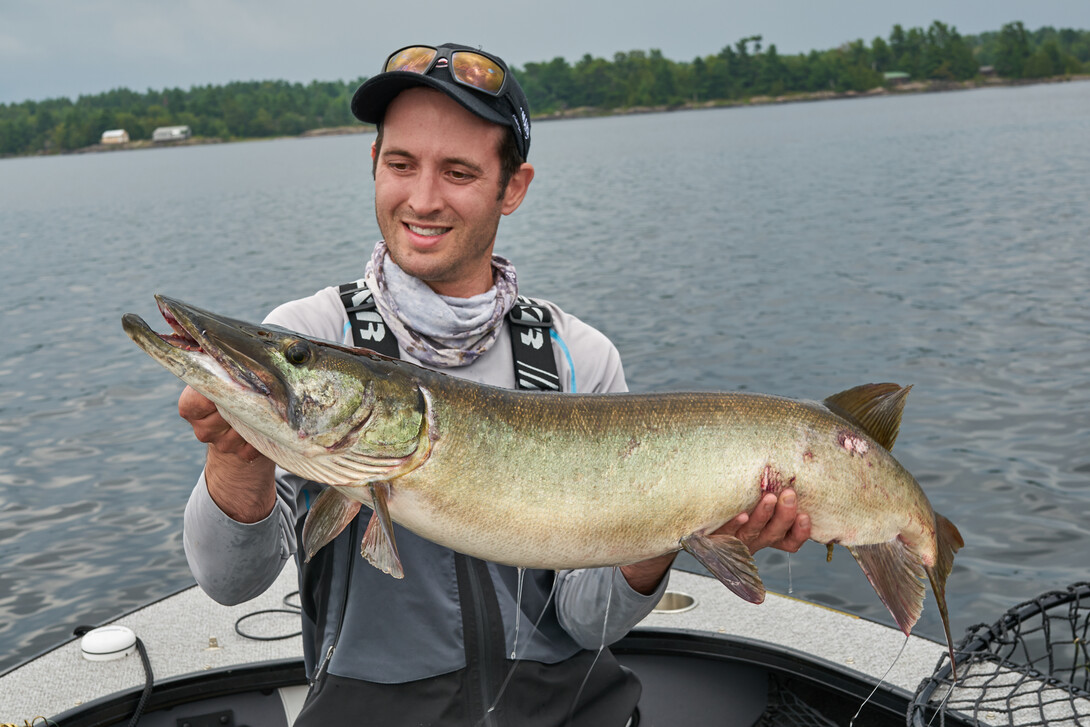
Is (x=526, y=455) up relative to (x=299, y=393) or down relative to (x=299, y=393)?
down

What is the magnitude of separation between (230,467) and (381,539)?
0.40 m

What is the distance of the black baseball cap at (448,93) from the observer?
2.72 metres

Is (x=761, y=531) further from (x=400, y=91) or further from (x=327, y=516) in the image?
(x=400, y=91)

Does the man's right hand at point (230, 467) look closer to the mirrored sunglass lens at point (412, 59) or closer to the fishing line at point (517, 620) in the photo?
the fishing line at point (517, 620)

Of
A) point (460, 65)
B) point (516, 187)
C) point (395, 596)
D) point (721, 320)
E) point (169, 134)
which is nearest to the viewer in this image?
point (395, 596)

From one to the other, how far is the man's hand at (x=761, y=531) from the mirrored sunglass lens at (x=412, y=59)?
60.8 inches

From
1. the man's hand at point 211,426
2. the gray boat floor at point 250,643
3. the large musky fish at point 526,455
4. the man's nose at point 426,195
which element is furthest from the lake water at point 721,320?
the man's hand at point 211,426

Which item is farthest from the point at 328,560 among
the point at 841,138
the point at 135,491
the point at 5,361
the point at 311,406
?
the point at 841,138

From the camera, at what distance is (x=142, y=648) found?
150 inches

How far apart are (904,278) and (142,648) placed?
14.3 meters

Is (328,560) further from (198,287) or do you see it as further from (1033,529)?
(198,287)

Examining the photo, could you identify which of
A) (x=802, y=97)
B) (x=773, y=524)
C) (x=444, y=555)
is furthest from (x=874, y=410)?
(x=802, y=97)

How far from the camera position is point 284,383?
2162 mm

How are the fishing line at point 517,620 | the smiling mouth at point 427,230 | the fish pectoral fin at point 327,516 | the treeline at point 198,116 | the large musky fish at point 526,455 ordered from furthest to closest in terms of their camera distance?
the treeline at point 198,116, the smiling mouth at point 427,230, the fishing line at point 517,620, the fish pectoral fin at point 327,516, the large musky fish at point 526,455
